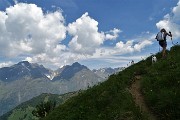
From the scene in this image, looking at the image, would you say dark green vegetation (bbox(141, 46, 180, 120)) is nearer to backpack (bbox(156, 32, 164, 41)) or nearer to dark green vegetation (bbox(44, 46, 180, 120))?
dark green vegetation (bbox(44, 46, 180, 120))

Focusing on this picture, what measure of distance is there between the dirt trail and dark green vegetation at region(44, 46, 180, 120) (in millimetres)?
281

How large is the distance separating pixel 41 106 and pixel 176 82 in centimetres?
3308

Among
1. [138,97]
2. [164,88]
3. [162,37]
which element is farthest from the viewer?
[162,37]

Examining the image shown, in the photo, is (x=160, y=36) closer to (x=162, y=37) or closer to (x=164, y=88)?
(x=162, y=37)

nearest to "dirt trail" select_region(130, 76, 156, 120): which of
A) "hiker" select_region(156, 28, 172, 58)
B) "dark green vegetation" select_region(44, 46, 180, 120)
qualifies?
"dark green vegetation" select_region(44, 46, 180, 120)

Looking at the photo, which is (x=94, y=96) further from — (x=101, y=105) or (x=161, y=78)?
(x=161, y=78)

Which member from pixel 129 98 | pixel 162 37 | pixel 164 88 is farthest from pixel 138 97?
pixel 162 37

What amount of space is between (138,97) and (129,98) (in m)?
0.88

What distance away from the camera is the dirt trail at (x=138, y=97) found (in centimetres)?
1822

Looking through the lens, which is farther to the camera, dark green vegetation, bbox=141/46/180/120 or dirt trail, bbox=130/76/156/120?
dirt trail, bbox=130/76/156/120

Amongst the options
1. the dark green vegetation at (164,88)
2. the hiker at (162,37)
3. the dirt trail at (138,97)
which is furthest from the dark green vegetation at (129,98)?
the hiker at (162,37)

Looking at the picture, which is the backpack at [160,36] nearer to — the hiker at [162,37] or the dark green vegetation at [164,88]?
the hiker at [162,37]

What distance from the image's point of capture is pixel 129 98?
65.7 ft

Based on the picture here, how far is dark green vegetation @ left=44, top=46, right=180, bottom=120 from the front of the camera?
17.6m
